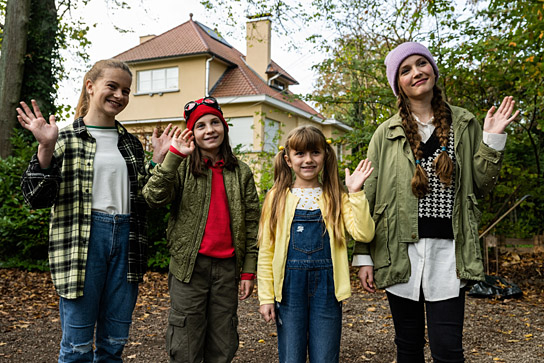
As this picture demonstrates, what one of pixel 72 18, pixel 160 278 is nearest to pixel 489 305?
pixel 160 278

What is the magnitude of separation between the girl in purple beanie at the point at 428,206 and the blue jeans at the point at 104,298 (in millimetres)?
1330

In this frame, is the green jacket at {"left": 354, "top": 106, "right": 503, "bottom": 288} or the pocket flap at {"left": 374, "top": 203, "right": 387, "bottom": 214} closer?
the green jacket at {"left": 354, "top": 106, "right": 503, "bottom": 288}

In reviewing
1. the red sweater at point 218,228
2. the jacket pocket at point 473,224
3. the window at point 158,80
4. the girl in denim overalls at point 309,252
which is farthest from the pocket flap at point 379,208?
the window at point 158,80

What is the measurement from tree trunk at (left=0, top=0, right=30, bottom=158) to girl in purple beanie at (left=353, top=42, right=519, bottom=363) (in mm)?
8174

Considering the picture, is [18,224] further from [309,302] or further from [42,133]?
[309,302]

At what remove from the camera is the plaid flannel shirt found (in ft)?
7.75

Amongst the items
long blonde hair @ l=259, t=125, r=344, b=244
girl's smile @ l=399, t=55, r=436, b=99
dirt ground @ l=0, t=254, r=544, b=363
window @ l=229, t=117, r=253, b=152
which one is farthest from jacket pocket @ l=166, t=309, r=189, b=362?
window @ l=229, t=117, r=253, b=152

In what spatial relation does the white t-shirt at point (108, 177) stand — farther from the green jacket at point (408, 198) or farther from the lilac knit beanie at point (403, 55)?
the lilac knit beanie at point (403, 55)

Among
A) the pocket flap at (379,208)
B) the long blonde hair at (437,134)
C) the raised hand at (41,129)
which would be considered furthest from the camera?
the pocket flap at (379,208)

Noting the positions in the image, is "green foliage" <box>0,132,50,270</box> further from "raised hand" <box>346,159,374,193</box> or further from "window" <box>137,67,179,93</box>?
"window" <box>137,67,179,93</box>

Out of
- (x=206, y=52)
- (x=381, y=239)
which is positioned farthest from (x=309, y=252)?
(x=206, y=52)

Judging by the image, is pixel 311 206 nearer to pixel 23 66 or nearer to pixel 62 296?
pixel 62 296

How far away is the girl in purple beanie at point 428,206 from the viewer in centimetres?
234

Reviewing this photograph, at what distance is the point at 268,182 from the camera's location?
8414 millimetres
